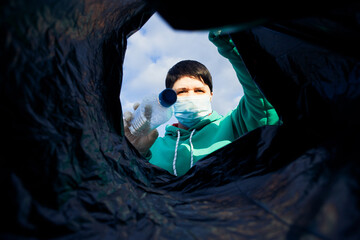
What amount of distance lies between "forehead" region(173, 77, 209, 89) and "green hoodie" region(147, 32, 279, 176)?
0.28 meters

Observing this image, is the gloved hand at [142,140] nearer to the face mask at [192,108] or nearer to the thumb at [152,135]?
the thumb at [152,135]

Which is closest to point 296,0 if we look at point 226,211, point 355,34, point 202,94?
point 355,34

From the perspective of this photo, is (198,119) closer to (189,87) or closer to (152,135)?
(189,87)

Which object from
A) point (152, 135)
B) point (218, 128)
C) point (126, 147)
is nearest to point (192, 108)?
point (218, 128)

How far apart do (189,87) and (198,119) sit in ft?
0.91

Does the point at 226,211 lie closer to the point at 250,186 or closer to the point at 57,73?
the point at 250,186

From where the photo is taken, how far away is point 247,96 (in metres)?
1.13

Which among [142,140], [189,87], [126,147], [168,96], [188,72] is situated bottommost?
[126,147]

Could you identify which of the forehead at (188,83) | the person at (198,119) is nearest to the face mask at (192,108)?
the person at (198,119)

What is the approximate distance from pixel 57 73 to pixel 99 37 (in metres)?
0.17

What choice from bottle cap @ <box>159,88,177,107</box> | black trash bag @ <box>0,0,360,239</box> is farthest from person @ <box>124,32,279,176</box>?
black trash bag @ <box>0,0,360,239</box>

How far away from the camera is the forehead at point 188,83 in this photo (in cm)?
158

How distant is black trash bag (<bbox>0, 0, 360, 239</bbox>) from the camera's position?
0.99 feet

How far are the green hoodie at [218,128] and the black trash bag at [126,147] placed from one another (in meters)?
0.41
